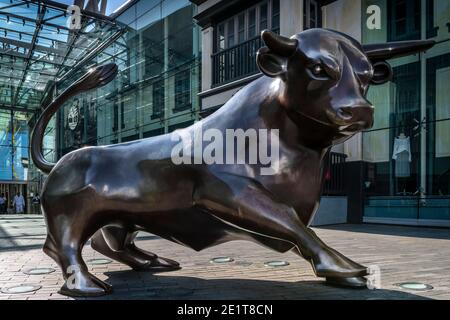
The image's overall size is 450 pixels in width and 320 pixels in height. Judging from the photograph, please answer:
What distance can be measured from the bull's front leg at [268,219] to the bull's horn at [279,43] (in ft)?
2.69

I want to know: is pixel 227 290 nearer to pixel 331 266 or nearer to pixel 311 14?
pixel 331 266

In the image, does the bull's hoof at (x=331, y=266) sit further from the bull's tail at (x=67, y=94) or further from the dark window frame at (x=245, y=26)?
the dark window frame at (x=245, y=26)

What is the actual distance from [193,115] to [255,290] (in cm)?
1413

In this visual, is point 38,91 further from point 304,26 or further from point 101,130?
point 304,26

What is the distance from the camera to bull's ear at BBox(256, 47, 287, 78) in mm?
2617

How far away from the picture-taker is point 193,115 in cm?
1700

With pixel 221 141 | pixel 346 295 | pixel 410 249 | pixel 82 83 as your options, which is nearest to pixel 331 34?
pixel 221 141

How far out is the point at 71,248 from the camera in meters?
3.05

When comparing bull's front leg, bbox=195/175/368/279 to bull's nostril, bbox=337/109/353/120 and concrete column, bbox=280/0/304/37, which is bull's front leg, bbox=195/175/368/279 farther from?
concrete column, bbox=280/0/304/37

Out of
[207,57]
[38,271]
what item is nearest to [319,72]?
[38,271]

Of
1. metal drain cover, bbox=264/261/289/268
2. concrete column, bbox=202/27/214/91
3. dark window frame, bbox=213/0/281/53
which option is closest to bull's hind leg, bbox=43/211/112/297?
metal drain cover, bbox=264/261/289/268

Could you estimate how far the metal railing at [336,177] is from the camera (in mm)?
11773

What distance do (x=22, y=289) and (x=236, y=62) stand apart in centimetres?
1098

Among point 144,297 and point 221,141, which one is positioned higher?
point 221,141
